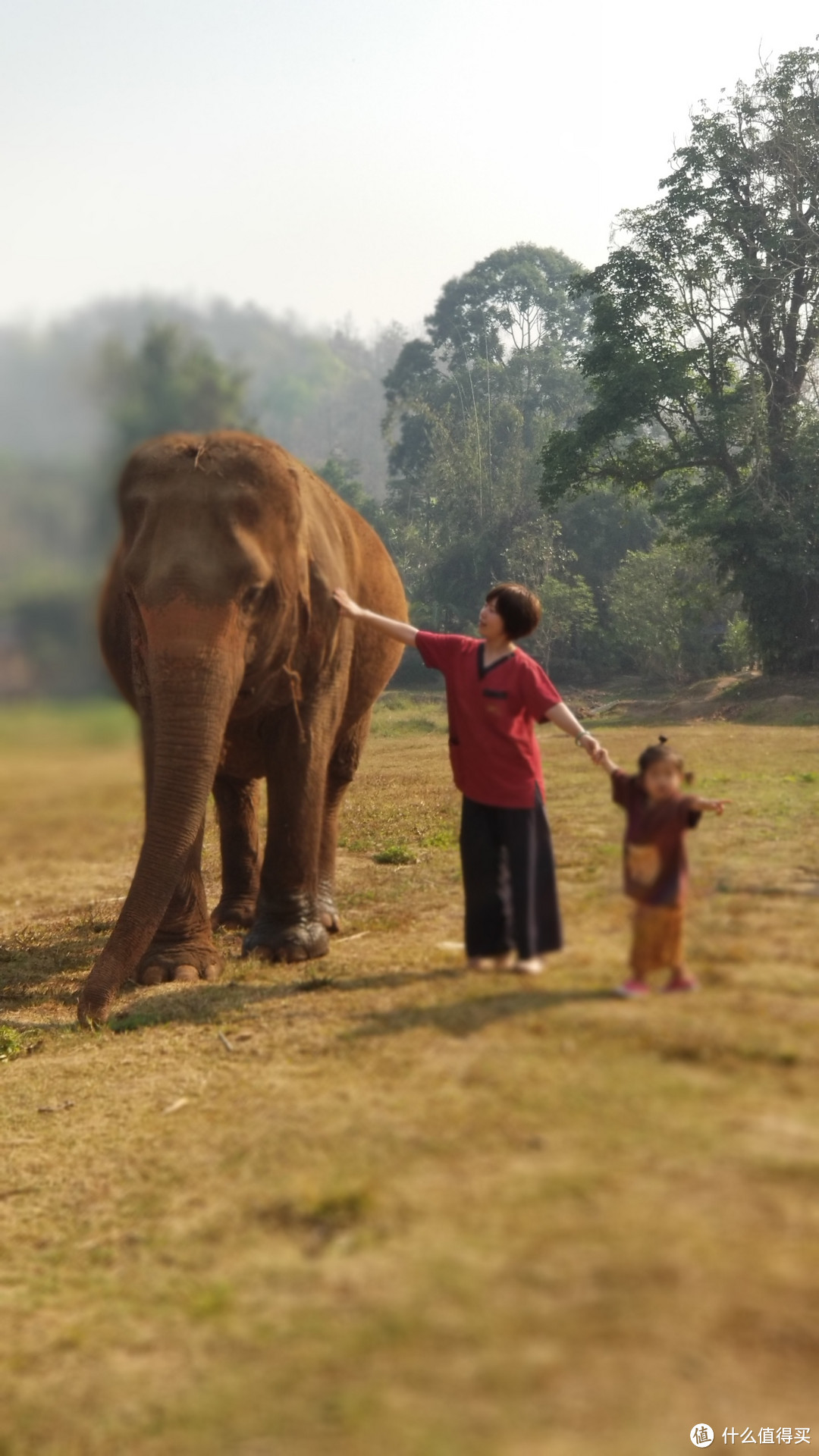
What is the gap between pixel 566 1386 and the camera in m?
3.25

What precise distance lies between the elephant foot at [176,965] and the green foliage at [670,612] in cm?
2406

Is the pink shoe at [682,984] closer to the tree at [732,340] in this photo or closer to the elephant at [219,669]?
the elephant at [219,669]

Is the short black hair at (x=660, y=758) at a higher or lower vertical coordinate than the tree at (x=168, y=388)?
lower

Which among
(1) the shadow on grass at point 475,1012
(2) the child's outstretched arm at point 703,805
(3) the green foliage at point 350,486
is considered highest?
(3) the green foliage at point 350,486

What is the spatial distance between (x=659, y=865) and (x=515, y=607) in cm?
137

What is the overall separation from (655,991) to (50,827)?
1211 cm

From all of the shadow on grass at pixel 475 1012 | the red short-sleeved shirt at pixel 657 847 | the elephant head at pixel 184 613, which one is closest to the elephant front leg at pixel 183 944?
the elephant head at pixel 184 613

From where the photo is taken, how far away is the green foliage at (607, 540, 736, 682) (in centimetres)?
3228

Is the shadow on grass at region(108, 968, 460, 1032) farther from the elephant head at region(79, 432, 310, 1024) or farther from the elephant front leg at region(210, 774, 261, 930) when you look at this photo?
the elephant front leg at region(210, 774, 261, 930)

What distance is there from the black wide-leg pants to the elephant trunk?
2172 mm

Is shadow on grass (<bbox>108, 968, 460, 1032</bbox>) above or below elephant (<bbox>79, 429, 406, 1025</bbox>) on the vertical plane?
below

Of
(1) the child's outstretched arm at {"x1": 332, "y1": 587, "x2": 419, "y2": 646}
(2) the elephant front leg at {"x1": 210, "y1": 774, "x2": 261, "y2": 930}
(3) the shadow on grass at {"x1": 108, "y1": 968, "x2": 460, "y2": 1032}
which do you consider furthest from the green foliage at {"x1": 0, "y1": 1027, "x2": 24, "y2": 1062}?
(1) the child's outstretched arm at {"x1": 332, "y1": 587, "x2": 419, "y2": 646}

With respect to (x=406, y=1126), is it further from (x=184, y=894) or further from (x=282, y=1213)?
(x=184, y=894)

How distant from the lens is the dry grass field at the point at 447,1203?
10.9ft
